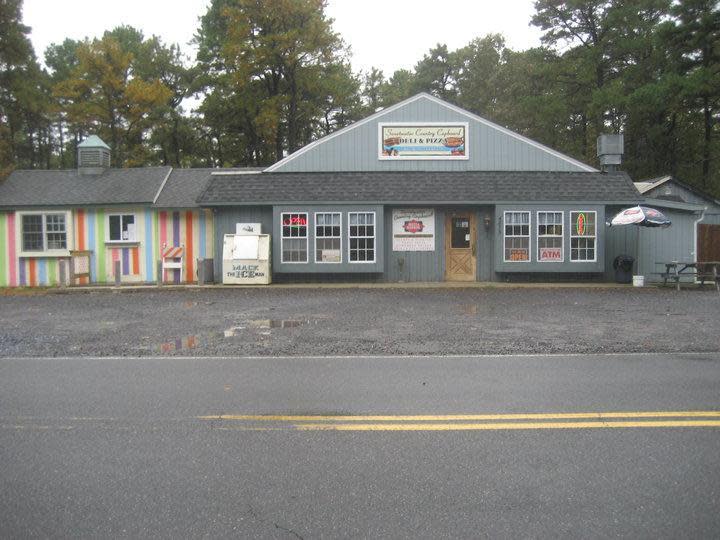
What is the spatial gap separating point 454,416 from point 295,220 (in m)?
15.5

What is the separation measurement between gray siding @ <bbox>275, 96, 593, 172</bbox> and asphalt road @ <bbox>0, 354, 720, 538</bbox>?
14.6 m

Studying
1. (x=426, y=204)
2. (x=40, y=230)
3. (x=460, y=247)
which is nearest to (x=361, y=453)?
(x=426, y=204)

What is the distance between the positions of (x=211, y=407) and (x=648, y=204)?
62.2ft

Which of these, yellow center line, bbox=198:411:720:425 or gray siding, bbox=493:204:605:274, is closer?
yellow center line, bbox=198:411:720:425

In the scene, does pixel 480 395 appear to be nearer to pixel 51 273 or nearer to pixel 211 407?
pixel 211 407

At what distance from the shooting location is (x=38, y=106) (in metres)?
35.7

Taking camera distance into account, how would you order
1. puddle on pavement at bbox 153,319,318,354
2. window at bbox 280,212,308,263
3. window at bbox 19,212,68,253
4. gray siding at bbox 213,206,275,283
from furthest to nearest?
window at bbox 19,212,68,253 → gray siding at bbox 213,206,275,283 → window at bbox 280,212,308,263 → puddle on pavement at bbox 153,319,318,354

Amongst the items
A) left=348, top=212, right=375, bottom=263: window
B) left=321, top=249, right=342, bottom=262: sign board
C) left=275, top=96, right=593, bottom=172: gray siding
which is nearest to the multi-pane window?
left=275, top=96, right=593, bottom=172: gray siding

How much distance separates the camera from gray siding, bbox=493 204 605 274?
2038 cm

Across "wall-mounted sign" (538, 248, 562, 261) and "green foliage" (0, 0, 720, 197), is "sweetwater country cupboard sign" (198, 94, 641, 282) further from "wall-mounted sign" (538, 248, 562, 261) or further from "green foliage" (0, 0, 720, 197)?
"green foliage" (0, 0, 720, 197)

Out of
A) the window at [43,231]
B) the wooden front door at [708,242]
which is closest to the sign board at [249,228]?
the window at [43,231]

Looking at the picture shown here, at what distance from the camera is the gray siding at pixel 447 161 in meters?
21.5

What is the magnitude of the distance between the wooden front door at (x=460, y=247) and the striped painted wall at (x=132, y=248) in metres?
8.39

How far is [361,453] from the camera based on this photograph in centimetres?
482
